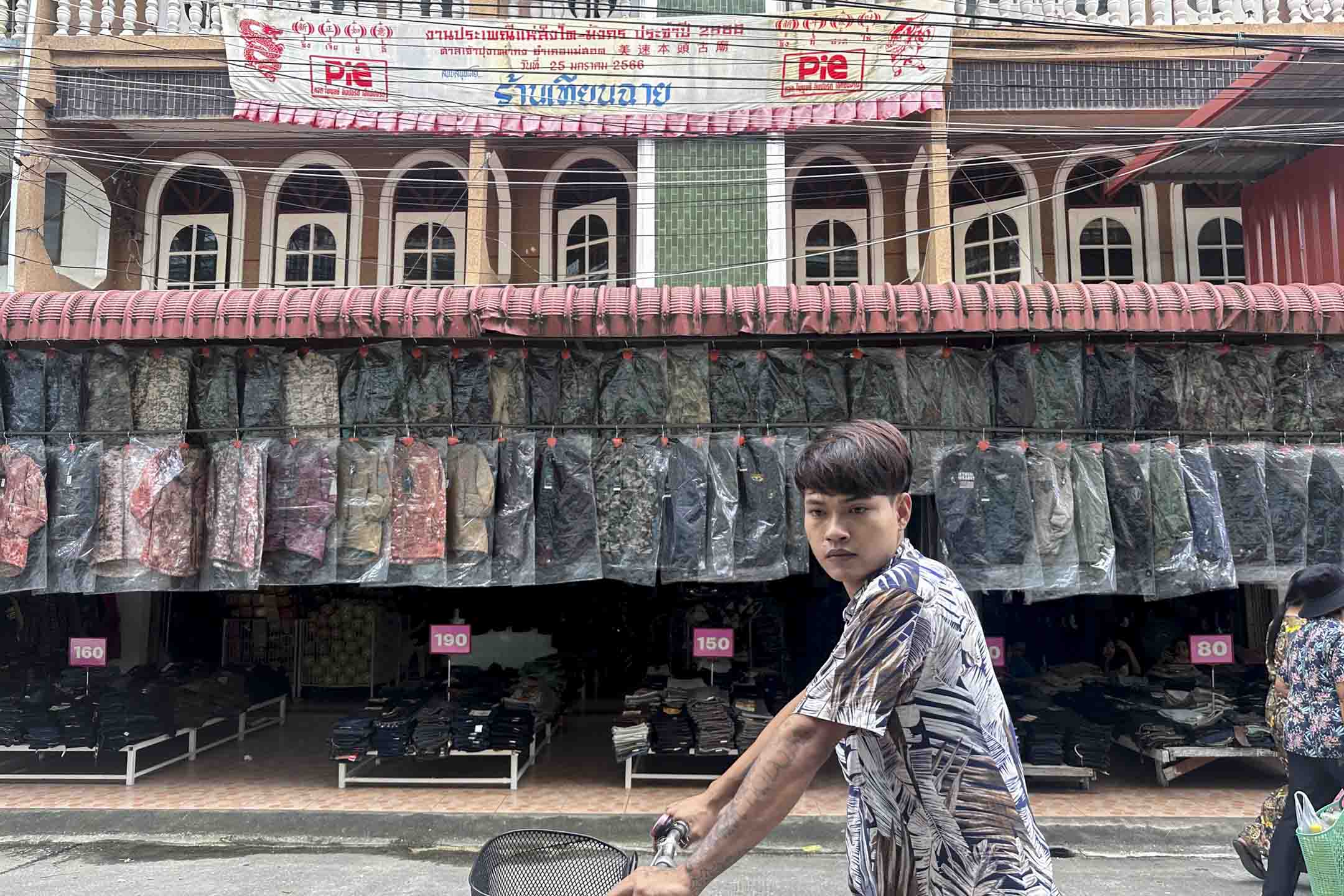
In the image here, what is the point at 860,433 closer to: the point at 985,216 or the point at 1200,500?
the point at 1200,500

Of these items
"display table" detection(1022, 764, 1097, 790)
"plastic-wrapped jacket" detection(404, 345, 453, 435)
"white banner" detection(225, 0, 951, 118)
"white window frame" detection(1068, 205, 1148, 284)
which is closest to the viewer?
"plastic-wrapped jacket" detection(404, 345, 453, 435)

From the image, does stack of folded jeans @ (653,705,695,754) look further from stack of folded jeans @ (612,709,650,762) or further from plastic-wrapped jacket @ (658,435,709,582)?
plastic-wrapped jacket @ (658,435,709,582)

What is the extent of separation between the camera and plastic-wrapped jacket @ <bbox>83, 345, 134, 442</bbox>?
23.6ft

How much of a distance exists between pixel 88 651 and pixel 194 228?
212 inches

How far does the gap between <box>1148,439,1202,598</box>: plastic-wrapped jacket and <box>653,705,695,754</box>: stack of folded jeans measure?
3.84 metres

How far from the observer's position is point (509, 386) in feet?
23.5

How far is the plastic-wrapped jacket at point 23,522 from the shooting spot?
271 inches

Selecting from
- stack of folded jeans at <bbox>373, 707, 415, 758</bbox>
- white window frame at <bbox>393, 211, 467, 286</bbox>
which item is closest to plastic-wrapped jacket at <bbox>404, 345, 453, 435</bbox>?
stack of folded jeans at <bbox>373, 707, 415, 758</bbox>

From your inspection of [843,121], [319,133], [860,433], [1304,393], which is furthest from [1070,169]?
[860,433]

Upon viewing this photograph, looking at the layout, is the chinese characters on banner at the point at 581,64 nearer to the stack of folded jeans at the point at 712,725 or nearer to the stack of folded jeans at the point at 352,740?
the stack of folded jeans at the point at 712,725

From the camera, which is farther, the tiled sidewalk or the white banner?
the white banner


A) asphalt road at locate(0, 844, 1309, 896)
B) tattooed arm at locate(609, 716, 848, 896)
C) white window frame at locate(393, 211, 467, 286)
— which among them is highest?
white window frame at locate(393, 211, 467, 286)

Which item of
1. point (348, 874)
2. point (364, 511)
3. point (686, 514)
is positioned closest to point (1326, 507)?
point (686, 514)

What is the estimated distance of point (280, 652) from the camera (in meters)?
12.0
